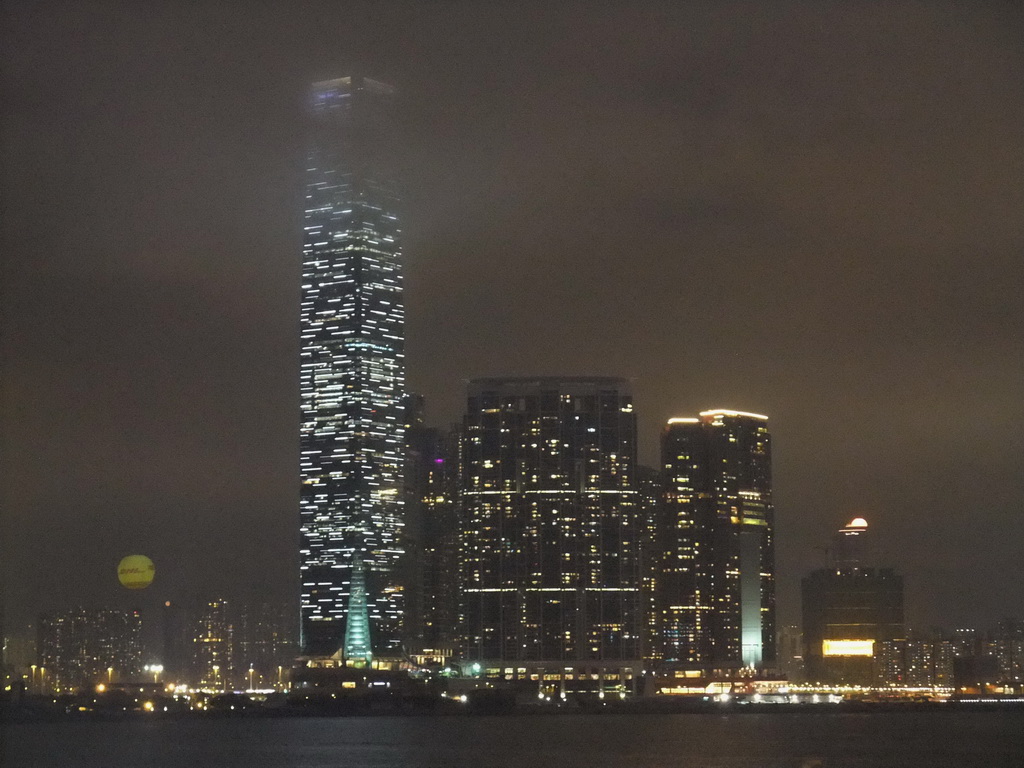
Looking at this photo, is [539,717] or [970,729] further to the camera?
[539,717]

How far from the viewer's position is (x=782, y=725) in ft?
531

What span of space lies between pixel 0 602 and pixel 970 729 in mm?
115862

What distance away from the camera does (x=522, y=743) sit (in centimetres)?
12281

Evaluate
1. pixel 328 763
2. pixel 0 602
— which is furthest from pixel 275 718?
pixel 0 602

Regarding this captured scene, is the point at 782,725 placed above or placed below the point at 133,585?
below

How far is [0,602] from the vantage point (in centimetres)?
5872

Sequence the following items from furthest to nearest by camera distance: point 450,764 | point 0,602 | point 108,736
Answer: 1. point 108,736
2. point 450,764
3. point 0,602

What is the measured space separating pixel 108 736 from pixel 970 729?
248 ft

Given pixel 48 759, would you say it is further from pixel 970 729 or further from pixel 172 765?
pixel 970 729

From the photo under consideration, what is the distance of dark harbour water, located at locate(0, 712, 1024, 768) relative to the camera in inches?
4008

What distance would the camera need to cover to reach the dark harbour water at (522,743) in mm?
101812

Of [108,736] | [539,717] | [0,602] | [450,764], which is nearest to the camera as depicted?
[0,602]

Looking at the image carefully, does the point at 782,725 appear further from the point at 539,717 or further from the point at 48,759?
the point at 48,759

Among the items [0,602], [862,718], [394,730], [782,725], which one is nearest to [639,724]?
[782,725]
